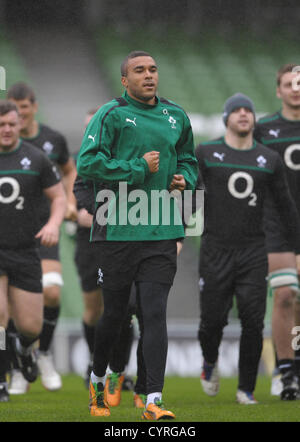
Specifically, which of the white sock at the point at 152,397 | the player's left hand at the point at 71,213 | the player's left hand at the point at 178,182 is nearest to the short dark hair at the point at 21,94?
the player's left hand at the point at 71,213

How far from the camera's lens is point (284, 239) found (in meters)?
7.86

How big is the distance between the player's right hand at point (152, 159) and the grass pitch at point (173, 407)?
4.56ft

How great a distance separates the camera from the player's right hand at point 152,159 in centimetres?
562

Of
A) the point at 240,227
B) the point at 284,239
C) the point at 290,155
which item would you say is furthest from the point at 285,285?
the point at 290,155

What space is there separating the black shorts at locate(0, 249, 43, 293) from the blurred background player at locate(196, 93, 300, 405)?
1.26 m

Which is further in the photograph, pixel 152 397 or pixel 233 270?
pixel 233 270

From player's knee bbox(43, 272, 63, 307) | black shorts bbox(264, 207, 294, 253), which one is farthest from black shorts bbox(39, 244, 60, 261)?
black shorts bbox(264, 207, 294, 253)

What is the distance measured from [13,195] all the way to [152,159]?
208 cm

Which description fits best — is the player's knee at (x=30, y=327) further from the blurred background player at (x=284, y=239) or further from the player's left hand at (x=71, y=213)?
the blurred background player at (x=284, y=239)

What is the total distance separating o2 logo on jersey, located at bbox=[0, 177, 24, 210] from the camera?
740cm

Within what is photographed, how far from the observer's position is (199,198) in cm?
645
